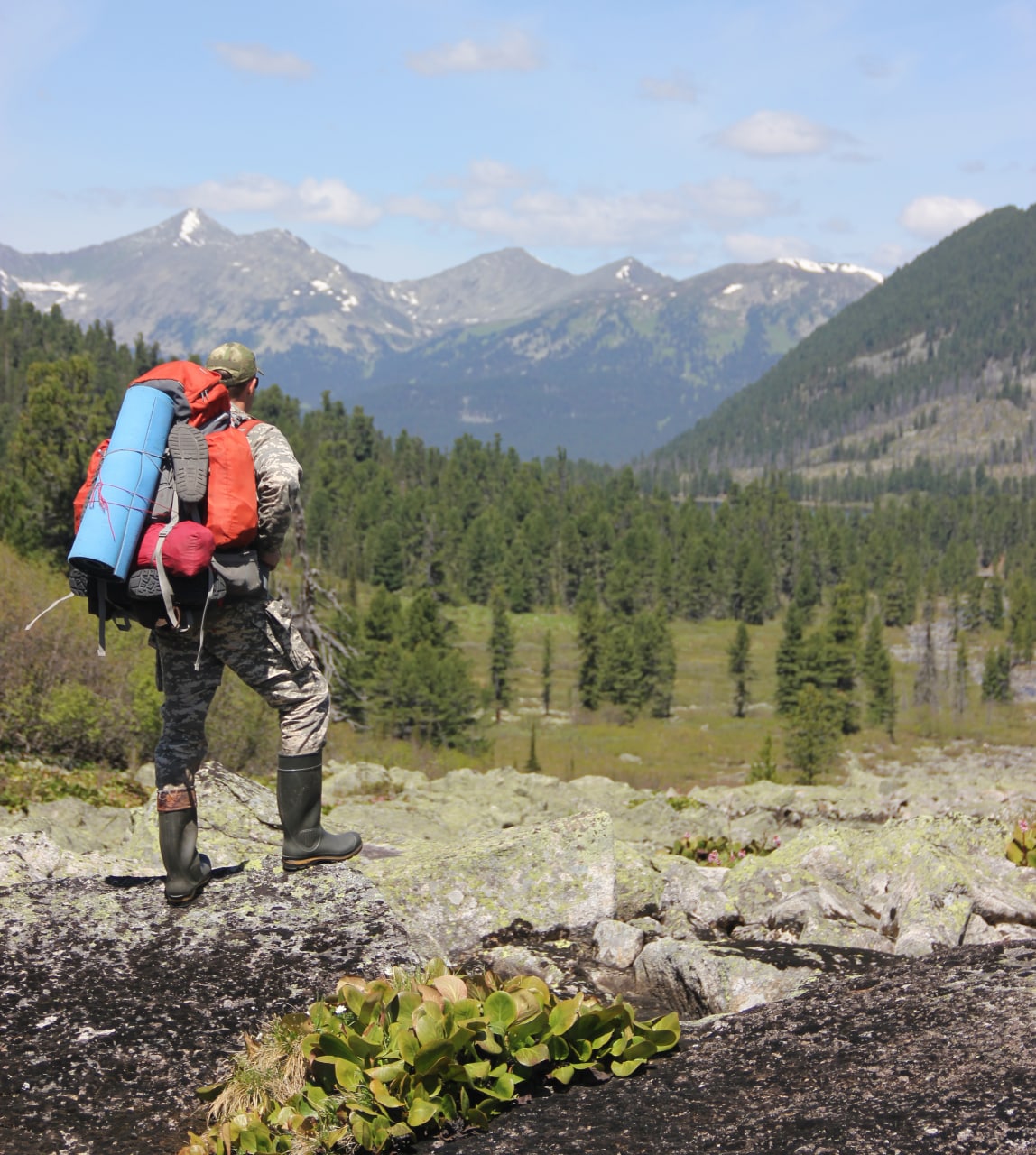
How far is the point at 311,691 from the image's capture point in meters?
7.24

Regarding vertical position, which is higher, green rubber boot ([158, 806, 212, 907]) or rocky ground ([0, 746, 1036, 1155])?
green rubber boot ([158, 806, 212, 907])

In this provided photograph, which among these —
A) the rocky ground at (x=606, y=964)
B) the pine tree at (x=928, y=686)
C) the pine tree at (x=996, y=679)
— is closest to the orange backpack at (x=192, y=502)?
the rocky ground at (x=606, y=964)

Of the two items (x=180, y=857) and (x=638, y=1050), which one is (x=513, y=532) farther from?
(x=638, y=1050)

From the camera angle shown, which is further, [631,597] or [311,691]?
[631,597]

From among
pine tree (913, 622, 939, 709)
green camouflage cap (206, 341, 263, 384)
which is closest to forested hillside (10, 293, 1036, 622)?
pine tree (913, 622, 939, 709)

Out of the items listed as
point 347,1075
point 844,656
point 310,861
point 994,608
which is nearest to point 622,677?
point 844,656

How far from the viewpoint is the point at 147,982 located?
5.97 meters

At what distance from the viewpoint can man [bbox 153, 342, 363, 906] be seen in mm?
6852

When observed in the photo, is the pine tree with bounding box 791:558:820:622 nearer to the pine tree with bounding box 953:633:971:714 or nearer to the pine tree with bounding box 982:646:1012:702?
the pine tree with bounding box 953:633:971:714

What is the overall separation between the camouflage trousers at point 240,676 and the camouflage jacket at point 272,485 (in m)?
0.44

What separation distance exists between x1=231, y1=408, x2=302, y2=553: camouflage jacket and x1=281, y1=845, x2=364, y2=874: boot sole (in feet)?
6.94

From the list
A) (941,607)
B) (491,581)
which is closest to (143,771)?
(491,581)

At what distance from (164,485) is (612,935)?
4.07m

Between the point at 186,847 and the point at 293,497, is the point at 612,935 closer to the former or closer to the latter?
the point at 186,847
